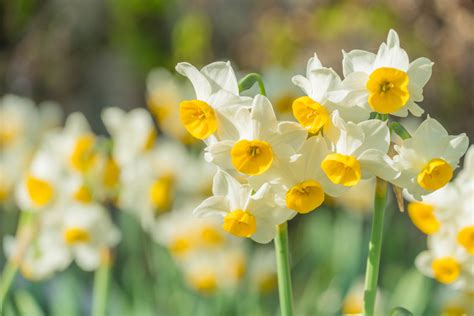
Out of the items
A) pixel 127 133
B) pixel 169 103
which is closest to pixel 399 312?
pixel 127 133

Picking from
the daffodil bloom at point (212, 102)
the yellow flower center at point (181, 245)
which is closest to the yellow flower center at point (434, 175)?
the daffodil bloom at point (212, 102)

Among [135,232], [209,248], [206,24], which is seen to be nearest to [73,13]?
[206,24]

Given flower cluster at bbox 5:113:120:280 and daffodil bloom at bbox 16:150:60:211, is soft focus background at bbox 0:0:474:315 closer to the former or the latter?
flower cluster at bbox 5:113:120:280

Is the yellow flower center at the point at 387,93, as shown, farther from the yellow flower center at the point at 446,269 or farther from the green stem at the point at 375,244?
the yellow flower center at the point at 446,269

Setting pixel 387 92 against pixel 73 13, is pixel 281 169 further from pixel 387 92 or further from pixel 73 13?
pixel 73 13

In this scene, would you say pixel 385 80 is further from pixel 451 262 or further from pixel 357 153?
pixel 451 262

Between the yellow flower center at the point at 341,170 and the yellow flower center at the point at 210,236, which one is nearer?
the yellow flower center at the point at 341,170

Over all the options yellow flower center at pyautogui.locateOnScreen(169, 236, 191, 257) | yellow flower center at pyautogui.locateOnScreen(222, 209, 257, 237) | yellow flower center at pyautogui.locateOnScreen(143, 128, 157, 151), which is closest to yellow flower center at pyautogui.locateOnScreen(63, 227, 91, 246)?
yellow flower center at pyautogui.locateOnScreen(143, 128, 157, 151)

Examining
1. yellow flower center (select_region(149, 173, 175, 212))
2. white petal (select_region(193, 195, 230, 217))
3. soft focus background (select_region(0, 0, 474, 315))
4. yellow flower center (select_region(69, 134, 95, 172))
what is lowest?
soft focus background (select_region(0, 0, 474, 315))
